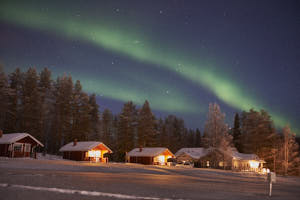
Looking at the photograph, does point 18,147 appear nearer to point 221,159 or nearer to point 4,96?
point 4,96

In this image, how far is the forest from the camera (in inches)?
2426

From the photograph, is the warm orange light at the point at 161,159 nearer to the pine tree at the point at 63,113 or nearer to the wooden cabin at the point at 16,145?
the pine tree at the point at 63,113

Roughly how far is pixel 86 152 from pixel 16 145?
13.2 m

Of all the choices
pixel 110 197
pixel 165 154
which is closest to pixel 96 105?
pixel 165 154

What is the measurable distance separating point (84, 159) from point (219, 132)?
92.1 feet

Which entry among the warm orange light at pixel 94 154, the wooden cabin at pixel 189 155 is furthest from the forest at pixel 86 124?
the warm orange light at pixel 94 154

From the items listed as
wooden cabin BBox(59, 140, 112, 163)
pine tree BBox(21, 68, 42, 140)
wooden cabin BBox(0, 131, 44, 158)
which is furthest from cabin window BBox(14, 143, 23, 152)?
pine tree BBox(21, 68, 42, 140)

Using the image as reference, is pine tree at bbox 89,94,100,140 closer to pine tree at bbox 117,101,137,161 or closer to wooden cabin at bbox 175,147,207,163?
pine tree at bbox 117,101,137,161

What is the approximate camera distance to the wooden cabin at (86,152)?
55562 mm

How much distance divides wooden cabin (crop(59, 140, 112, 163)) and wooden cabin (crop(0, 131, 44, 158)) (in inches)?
362

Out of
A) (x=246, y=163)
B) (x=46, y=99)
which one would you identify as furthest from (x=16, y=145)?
(x=246, y=163)

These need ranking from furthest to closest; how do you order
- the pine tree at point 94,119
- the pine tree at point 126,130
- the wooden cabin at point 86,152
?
the pine tree at point 94,119, the pine tree at point 126,130, the wooden cabin at point 86,152

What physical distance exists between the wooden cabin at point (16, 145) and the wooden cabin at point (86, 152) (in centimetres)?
920

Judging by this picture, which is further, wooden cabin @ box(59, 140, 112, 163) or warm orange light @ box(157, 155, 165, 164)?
warm orange light @ box(157, 155, 165, 164)
